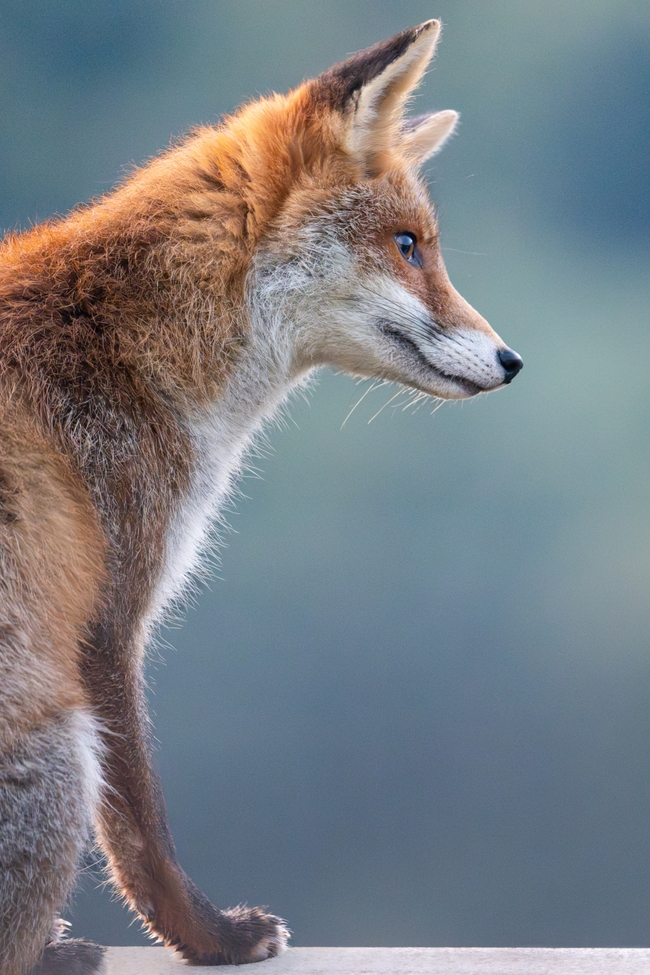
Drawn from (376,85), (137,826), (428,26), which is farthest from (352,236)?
(137,826)

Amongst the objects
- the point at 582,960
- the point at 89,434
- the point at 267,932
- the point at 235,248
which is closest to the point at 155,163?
the point at 235,248

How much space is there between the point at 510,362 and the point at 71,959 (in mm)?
2270

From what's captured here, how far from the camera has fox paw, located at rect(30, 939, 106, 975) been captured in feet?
8.36

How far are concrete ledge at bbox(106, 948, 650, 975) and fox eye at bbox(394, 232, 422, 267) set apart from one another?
2.25 meters

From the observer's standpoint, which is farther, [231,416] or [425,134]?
[425,134]

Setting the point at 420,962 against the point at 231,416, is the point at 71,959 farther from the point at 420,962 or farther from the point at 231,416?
the point at 231,416

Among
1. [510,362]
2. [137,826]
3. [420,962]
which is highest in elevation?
[510,362]

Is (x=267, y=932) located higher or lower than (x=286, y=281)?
lower

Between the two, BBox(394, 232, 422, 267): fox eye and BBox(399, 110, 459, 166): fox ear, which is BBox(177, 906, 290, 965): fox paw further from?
BBox(399, 110, 459, 166): fox ear

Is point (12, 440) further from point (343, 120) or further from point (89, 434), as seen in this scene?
point (343, 120)

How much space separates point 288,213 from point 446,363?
673 millimetres

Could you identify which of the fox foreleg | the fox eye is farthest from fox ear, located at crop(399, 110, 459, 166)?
the fox foreleg

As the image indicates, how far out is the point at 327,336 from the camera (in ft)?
9.11

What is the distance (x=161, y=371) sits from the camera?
251cm
